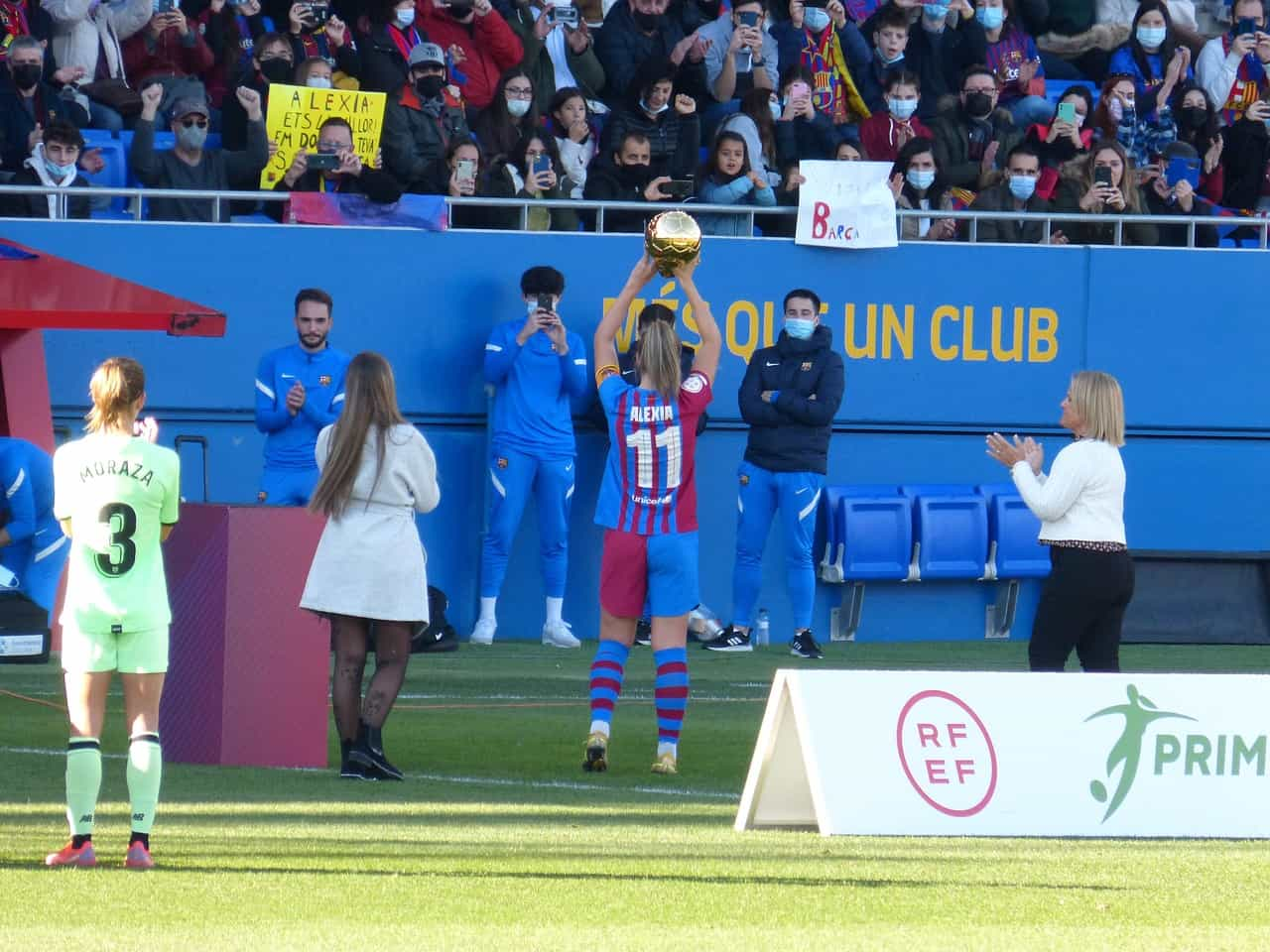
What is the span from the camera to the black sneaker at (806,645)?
51.1 feet

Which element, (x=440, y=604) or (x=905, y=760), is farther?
(x=440, y=604)

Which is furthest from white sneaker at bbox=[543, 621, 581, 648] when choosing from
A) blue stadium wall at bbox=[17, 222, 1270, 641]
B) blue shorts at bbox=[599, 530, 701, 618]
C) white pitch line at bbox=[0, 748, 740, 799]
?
blue shorts at bbox=[599, 530, 701, 618]

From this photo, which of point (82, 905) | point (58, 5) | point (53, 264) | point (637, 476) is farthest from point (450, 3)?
point (82, 905)

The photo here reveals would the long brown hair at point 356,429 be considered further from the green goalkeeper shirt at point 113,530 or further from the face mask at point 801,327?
the face mask at point 801,327

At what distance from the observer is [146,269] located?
16.2m

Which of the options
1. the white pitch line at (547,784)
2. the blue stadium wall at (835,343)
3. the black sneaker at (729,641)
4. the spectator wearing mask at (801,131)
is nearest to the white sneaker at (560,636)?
the blue stadium wall at (835,343)

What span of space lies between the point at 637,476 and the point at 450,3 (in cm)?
871

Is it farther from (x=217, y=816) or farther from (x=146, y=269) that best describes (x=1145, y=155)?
(x=217, y=816)

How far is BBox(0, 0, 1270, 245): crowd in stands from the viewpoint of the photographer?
1620cm

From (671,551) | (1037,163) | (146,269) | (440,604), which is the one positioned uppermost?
(1037,163)

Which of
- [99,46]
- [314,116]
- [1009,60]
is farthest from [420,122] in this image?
[1009,60]

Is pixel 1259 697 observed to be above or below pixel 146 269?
below

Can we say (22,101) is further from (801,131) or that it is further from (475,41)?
(801,131)

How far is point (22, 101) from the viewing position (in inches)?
622
